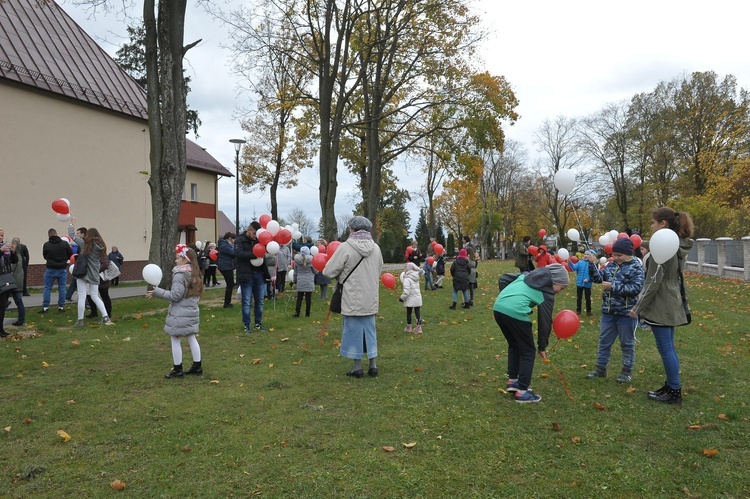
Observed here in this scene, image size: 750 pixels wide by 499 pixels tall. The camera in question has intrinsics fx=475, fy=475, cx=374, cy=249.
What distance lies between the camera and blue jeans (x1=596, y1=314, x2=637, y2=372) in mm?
5816

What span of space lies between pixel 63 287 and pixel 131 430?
8.67 metres

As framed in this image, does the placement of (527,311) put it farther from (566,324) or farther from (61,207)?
(61,207)

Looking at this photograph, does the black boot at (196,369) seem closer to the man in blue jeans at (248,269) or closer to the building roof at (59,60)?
the man in blue jeans at (248,269)

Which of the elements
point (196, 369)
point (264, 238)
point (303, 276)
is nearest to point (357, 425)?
point (196, 369)

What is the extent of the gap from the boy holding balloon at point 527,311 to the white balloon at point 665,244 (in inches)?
35.9

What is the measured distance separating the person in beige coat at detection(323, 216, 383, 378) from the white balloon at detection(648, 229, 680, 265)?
9.96 feet

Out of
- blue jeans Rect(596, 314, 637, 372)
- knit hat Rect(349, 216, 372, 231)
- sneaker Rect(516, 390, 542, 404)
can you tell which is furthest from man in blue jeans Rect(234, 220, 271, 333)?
blue jeans Rect(596, 314, 637, 372)

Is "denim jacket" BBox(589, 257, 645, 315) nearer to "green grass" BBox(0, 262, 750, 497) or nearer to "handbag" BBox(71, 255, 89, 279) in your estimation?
"green grass" BBox(0, 262, 750, 497)

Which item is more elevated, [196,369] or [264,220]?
[264,220]

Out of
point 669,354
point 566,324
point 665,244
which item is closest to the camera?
point 665,244

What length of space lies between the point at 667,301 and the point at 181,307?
5601 millimetres

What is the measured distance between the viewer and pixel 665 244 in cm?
479

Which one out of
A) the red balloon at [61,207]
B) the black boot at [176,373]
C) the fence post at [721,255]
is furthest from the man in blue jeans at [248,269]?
the fence post at [721,255]

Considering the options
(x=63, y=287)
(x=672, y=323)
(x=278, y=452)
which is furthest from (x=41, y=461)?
(x=63, y=287)
